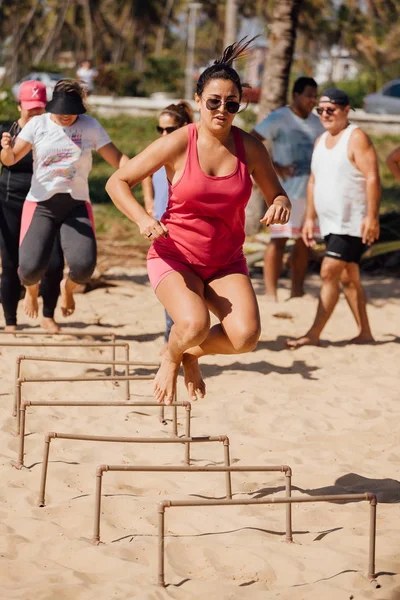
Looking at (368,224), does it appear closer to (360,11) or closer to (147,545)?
(147,545)

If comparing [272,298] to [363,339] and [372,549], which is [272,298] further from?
[372,549]

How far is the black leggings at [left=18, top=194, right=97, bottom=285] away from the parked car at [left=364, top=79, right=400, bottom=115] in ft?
72.8

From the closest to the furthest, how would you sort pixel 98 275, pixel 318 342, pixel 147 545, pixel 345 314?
pixel 147 545 < pixel 318 342 < pixel 345 314 < pixel 98 275

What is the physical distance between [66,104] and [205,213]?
2.63 m

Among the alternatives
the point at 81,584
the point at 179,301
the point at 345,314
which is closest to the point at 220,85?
the point at 179,301

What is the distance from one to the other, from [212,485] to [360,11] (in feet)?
200

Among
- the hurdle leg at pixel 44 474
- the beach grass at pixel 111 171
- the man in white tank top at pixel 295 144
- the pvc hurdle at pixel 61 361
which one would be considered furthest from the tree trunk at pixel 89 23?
the hurdle leg at pixel 44 474

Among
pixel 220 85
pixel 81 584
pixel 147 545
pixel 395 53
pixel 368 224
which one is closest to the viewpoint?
pixel 81 584

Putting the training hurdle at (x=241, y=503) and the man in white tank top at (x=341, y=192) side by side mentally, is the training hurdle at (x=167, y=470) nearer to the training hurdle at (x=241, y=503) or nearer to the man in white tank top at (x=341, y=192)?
the training hurdle at (x=241, y=503)

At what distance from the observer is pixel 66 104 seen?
23.8 feet

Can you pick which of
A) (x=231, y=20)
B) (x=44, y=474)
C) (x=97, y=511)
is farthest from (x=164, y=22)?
(x=97, y=511)

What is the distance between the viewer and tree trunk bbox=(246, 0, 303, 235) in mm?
12430

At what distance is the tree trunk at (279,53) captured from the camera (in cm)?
1241

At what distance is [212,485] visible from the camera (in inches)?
212
